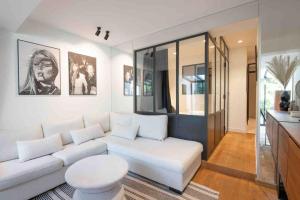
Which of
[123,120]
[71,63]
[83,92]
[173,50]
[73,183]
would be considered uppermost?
[173,50]

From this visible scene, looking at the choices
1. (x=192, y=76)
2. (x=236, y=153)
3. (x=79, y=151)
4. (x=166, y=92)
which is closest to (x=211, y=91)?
(x=192, y=76)

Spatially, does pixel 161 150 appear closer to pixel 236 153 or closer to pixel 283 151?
pixel 283 151

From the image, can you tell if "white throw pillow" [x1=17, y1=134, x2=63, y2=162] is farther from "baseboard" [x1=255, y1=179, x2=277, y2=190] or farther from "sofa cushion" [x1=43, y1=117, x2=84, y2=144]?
"baseboard" [x1=255, y1=179, x2=277, y2=190]

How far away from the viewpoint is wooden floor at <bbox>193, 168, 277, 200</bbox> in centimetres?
202

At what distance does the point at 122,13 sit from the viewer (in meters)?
2.59

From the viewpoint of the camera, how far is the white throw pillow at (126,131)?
3105 millimetres

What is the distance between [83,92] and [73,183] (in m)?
2.36

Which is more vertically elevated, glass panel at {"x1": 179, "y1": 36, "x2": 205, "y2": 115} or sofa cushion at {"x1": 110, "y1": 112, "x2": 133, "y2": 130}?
glass panel at {"x1": 179, "y1": 36, "x2": 205, "y2": 115}

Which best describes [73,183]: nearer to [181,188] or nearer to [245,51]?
[181,188]

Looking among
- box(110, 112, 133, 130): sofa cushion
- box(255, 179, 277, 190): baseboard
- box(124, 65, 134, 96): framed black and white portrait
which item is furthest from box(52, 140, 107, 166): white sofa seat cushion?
box(255, 179, 277, 190): baseboard

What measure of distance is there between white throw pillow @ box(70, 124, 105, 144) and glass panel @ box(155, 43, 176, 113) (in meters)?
1.33

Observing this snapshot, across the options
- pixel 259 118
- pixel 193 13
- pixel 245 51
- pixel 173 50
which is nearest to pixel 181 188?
pixel 259 118

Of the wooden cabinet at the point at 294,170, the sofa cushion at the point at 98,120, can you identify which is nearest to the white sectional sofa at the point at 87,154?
the sofa cushion at the point at 98,120

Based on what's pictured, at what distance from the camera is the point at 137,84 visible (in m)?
3.87
